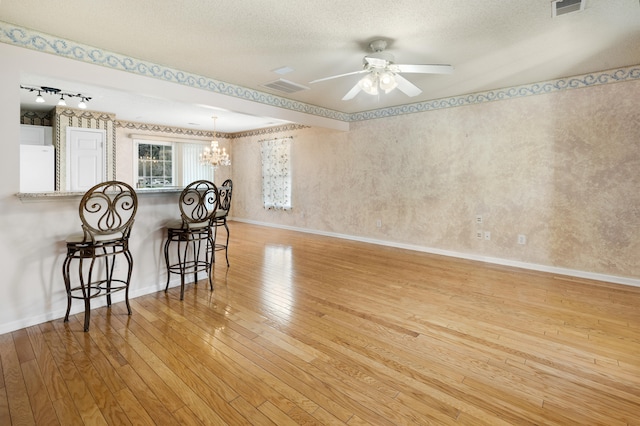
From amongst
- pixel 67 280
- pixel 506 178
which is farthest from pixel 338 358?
pixel 506 178

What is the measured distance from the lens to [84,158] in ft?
21.1

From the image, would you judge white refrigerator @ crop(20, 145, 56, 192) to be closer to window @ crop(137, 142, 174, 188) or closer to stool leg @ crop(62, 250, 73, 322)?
window @ crop(137, 142, 174, 188)

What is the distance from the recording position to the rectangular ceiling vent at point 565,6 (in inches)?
94.1

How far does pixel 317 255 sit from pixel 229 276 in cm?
162

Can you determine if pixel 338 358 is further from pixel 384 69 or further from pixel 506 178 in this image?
pixel 506 178

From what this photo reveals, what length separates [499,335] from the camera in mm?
2531

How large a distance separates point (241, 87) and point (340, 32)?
2.10 metres

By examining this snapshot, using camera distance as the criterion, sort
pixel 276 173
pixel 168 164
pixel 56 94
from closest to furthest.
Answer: pixel 56 94
pixel 276 173
pixel 168 164

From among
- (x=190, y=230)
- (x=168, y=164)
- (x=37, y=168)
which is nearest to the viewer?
(x=190, y=230)

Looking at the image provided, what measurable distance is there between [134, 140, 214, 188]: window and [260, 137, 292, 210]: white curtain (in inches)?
67.2

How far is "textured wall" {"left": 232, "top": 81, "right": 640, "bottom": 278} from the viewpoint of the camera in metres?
3.94

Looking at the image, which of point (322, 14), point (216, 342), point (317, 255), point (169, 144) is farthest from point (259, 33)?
point (169, 144)

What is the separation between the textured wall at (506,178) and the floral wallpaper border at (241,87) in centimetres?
11

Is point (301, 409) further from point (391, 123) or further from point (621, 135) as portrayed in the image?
point (391, 123)
